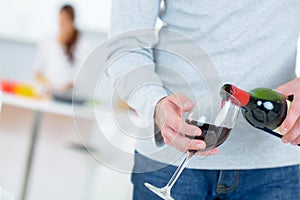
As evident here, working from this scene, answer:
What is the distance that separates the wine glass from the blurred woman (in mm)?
2780

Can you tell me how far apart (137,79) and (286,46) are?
0.34m

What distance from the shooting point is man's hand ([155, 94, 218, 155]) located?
70cm

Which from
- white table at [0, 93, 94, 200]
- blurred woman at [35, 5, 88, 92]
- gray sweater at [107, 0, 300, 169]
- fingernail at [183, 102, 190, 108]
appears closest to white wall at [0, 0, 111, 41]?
blurred woman at [35, 5, 88, 92]

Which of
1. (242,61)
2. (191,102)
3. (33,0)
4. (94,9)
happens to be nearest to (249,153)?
(242,61)

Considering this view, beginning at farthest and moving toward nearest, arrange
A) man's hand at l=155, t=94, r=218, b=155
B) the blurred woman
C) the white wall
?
1. the white wall
2. the blurred woman
3. man's hand at l=155, t=94, r=218, b=155

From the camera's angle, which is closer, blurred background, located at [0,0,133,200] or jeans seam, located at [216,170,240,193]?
jeans seam, located at [216,170,240,193]

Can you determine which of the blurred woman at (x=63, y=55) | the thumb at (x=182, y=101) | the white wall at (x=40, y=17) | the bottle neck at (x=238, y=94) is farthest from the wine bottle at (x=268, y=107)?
the white wall at (x=40, y=17)

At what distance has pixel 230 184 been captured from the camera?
94cm

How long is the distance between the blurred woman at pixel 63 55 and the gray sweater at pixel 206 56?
2601mm

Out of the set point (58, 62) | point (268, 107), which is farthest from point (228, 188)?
point (58, 62)

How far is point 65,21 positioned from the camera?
3.59 m

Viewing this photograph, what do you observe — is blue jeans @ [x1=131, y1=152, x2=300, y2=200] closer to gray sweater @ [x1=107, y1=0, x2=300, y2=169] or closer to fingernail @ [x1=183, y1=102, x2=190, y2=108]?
gray sweater @ [x1=107, y1=0, x2=300, y2=169]

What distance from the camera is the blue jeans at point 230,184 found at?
36.4 inches

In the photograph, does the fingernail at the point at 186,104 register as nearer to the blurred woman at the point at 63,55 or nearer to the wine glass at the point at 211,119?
the wine glass at the point at 211,119
